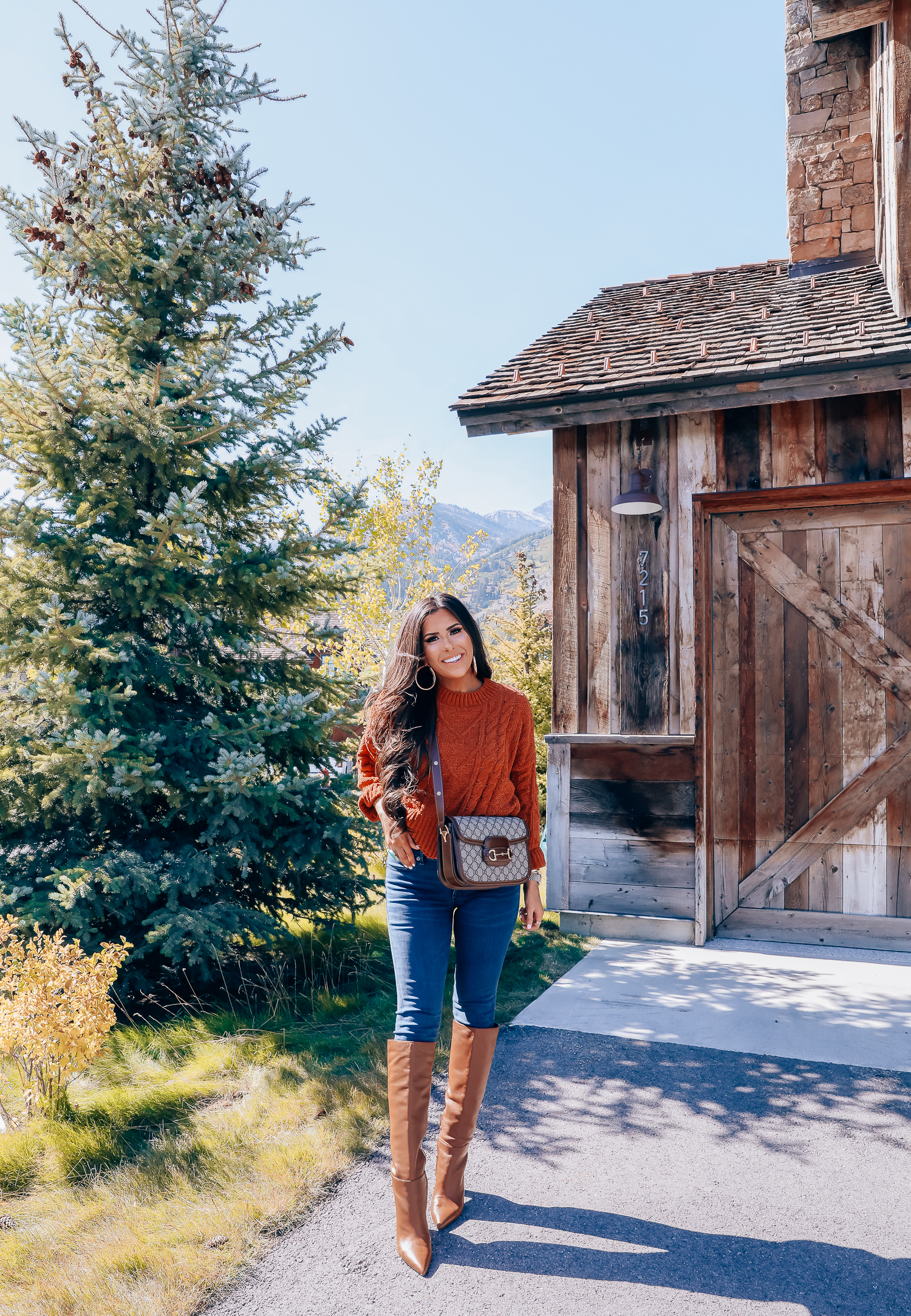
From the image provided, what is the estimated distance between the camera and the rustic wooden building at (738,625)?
16.9 ft

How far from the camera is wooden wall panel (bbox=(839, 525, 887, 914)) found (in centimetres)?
519

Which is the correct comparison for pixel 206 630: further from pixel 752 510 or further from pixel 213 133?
pixel 752 510

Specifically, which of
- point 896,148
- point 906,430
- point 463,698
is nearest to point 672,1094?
point 463,698

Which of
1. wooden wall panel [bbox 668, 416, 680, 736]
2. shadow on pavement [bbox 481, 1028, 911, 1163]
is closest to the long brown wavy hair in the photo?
shadow on pavement [bbox 481, 1028, 911, 1163]

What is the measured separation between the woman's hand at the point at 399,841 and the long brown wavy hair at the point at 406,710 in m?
0.02

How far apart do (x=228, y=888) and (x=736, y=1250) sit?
3.06 metres

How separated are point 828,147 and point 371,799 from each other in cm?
705

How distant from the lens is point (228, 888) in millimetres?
4574

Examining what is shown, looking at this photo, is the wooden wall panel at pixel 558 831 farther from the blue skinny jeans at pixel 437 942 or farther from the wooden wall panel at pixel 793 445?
the blue skinny jeans at pixel 437 942

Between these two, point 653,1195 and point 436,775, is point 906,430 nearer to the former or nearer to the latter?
point 436,775

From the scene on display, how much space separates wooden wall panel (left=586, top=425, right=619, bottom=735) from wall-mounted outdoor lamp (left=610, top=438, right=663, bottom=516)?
21cm

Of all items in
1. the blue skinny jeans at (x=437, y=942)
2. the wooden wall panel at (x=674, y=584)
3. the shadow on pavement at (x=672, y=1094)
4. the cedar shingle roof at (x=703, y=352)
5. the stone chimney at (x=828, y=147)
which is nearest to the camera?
the blue skinny jeans at (x=437, y=942)

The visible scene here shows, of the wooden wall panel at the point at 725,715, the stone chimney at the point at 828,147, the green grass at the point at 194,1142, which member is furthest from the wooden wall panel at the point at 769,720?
the stone chimney at the point at 828,147

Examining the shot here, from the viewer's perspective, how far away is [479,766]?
2488mm
